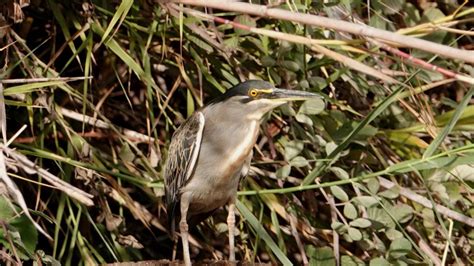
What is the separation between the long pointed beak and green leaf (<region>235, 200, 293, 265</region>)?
33cm

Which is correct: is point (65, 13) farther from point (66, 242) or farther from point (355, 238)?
point (355, 238)

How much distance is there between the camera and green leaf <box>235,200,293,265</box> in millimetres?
2586

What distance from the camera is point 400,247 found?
2.83 meters

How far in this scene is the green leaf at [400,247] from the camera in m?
2.83

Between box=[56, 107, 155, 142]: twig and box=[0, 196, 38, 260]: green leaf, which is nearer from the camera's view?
box=[0, 196, 38, 260]: green leaf

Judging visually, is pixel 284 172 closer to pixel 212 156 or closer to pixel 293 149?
pixel 293 149

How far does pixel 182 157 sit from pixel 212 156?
0.09 metres

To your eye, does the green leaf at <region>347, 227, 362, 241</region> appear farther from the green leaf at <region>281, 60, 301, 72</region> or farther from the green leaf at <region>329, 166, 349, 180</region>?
the green leaf at <region>281, 60, 301, 72</region>

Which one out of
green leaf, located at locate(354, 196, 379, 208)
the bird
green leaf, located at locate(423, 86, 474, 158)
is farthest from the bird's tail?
green leaf, located at locate(423, 86, 474, 158)

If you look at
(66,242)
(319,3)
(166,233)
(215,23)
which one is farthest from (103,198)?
(319,3)

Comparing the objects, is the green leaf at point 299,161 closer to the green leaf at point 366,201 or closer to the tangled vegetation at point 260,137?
the tangled vegetation at point 260,137

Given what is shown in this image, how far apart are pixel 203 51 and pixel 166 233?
27.1 inches

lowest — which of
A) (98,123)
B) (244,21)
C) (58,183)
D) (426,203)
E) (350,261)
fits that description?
(350,261)

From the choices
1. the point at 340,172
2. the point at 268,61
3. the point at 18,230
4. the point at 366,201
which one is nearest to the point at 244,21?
the point at 268,61
